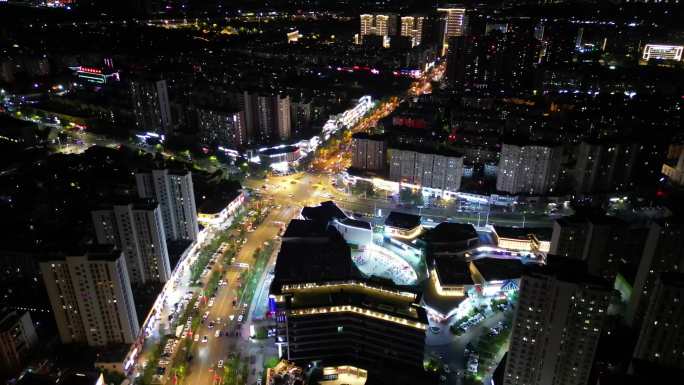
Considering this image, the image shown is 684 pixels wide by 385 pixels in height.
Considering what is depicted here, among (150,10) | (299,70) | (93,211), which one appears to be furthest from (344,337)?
(150,10)

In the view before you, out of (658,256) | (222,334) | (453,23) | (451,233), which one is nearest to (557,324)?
(658,256)

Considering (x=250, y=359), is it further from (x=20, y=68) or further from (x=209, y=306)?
(x=20, y=68)

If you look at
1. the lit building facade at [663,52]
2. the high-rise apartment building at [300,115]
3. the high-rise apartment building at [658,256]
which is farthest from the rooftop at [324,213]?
the lit building facade at [663,52]

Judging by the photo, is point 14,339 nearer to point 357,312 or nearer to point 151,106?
point 357,312

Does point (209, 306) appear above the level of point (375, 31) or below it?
below

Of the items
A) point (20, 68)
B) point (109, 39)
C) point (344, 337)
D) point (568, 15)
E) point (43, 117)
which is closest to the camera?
point (344, 337)

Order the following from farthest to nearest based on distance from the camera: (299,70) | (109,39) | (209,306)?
(109,39) < (299,70) < (209,306)
